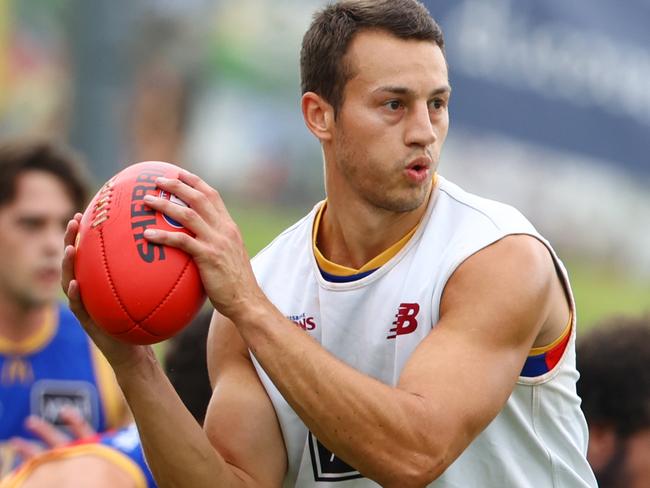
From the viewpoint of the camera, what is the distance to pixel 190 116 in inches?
706

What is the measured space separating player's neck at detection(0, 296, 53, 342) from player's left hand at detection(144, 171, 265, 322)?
4.00m

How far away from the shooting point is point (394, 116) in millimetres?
4449

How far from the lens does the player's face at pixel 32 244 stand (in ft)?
25.7

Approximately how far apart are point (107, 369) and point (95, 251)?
389 cm

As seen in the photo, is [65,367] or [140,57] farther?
[140,57]

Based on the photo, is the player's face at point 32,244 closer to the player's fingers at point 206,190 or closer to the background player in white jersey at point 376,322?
the background player in white jersey at point 376,322

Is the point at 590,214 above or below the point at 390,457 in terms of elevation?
below

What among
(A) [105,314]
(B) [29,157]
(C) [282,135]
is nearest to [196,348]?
(A) [105,314]

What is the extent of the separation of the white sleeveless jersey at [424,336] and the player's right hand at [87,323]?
0.51m

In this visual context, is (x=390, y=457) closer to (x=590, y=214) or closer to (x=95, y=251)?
(x=95, y=251)

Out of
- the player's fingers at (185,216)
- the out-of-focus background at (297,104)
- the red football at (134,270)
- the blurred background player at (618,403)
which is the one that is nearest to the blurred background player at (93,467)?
the red football at (134,270)

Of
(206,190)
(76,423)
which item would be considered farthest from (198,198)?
(76,423)

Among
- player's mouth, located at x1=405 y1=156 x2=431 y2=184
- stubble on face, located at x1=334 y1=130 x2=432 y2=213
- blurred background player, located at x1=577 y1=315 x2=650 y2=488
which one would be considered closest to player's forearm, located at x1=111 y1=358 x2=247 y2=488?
stubble on face, located at x1=334 y1=130 x2=432 y2=213

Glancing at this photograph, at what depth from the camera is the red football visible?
4.11 meters
